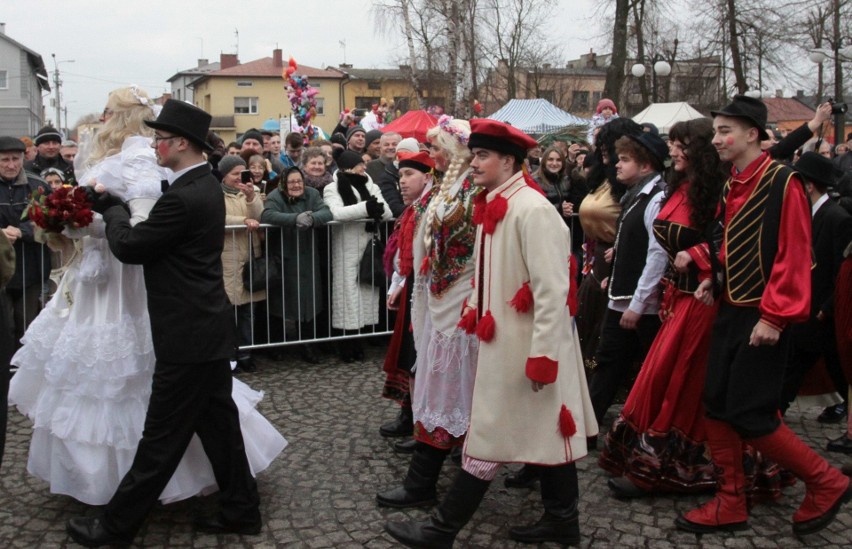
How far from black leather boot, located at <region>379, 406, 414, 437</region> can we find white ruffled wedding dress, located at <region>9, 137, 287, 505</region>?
1.47 m

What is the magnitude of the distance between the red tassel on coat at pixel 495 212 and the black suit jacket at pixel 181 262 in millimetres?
1208

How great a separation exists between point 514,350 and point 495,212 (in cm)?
60

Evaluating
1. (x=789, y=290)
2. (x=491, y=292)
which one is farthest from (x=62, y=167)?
(x=789, y=290)

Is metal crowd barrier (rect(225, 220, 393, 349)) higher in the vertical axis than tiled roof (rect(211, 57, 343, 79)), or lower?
lower

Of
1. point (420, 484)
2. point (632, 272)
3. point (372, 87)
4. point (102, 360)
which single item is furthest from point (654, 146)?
point (372, 87)

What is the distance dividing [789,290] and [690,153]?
1.02m

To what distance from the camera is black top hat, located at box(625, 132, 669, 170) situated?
16.1ft

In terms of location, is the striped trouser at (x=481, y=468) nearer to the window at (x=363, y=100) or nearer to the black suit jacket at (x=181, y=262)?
→ the black suit jacket at (x=181, y=262)

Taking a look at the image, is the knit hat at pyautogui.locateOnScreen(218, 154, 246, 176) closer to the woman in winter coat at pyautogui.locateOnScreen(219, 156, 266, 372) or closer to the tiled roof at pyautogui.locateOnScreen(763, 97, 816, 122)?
the woman in winter coat at pyautogui.locateOnScreen(219, 156, 266, 372)

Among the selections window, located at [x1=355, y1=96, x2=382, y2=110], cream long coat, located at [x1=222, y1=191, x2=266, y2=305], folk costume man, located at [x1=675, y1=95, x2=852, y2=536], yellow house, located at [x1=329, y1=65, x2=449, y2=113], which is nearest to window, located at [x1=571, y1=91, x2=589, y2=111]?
yellow house, located at [x1=329, y1=65, x2=449, y2=113]

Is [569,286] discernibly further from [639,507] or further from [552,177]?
[552,177]

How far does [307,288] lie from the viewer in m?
7.48

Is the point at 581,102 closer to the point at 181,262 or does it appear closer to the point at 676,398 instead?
the point at 676,398

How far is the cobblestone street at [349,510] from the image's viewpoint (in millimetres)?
4023
